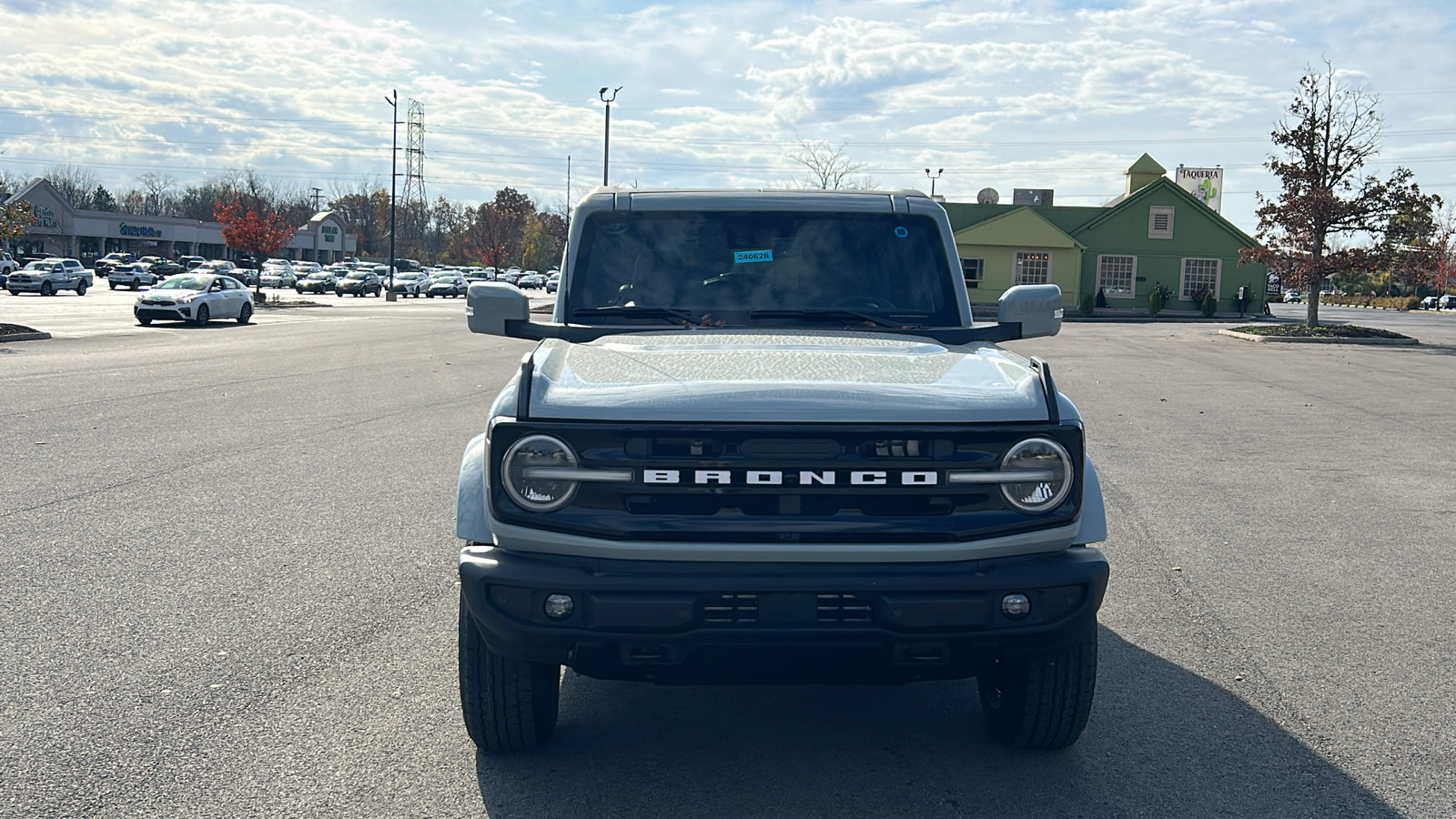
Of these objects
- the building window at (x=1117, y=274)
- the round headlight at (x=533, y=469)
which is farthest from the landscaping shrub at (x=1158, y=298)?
the round headlight at (x=533, y=469)

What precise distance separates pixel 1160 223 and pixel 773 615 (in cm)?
5935

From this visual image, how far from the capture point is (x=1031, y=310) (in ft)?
17.2

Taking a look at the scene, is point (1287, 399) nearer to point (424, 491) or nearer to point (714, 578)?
point (424, 491)

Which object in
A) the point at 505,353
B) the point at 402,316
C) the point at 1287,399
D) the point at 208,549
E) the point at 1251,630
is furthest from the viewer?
the point at 402,316

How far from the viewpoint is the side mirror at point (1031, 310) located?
521 cm

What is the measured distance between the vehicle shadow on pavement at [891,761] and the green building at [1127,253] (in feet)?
179

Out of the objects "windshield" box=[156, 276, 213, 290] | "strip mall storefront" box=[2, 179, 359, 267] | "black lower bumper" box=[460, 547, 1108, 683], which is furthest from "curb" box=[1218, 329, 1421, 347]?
"strip mall storefront" box=[2, 179, 359, 267]

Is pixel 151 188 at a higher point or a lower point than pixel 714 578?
higher

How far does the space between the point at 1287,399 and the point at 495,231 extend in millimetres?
97271

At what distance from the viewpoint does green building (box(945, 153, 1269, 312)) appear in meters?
58.1

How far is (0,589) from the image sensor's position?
6020mm

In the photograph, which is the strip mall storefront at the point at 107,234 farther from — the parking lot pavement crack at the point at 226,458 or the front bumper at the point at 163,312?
the parking lot pavement crack at the point at 226,458

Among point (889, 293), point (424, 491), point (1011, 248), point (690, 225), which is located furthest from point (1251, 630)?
point (1011, 248)

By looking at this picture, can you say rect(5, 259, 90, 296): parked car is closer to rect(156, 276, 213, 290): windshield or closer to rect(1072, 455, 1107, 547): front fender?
rect(156, 276, 213, 290): windshield
